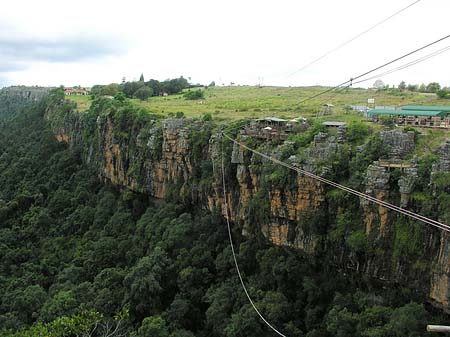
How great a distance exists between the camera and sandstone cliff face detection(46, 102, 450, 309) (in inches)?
750

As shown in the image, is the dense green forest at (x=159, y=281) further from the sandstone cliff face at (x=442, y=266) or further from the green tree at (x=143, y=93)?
the green tree at (x=143, y=93)

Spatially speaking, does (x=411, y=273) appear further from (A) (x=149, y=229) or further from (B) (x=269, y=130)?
(A) (x=149, y=229)

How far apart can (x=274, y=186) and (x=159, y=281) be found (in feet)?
30.9

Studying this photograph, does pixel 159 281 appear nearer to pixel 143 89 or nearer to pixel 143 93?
pixel 143 93

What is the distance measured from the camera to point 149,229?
3338 centimetres

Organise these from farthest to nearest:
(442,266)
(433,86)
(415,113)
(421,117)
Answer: (433,86) < (415,113) < (421,117) < (442,266)

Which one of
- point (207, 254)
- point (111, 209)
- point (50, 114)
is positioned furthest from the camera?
point (50, 114)

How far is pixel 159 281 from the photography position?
91.6 feet

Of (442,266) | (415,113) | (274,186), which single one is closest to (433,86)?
(415,113)

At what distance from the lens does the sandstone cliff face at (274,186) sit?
62.5 feet

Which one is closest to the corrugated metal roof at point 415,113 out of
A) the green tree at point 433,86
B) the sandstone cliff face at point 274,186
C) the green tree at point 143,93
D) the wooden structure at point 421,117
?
the wooden structure at point 421,117

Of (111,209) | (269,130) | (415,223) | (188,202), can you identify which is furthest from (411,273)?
(111,209)

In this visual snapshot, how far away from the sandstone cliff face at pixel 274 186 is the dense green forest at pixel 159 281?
995 millimetres

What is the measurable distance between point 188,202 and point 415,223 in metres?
18.2
